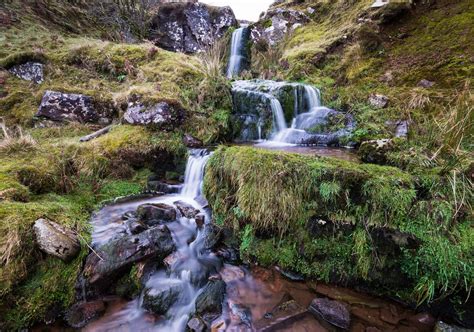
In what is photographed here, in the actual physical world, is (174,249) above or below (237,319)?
above

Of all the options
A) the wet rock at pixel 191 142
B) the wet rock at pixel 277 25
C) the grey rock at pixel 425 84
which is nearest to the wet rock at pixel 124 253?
the wet rock at pixel 191 142

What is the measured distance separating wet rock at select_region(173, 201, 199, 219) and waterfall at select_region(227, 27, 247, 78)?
9.94 metres

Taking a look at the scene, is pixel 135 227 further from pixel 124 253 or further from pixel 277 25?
pixel 277 25

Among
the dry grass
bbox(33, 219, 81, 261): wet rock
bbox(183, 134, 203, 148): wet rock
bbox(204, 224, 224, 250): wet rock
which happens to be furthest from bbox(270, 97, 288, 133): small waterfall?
→ the dry grass

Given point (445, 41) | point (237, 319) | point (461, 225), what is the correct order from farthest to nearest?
point (445, 41) → point (237, 319) → point (461, 225)

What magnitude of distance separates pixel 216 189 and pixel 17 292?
8.57ft

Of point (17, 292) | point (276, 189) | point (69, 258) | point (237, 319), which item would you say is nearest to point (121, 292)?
point (69, 258)

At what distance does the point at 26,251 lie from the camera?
9.08ft

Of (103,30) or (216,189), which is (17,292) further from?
(103,30)

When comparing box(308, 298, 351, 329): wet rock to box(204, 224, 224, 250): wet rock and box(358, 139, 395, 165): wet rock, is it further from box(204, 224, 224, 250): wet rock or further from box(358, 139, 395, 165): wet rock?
box(358, 139, 395, 165): wet rock

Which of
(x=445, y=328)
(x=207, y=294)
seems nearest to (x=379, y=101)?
(x=445, y=328)

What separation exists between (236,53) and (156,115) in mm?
9040

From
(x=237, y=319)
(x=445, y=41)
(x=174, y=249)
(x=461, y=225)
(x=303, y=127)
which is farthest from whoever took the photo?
(x=303, y=127)

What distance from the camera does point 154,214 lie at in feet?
13.5
